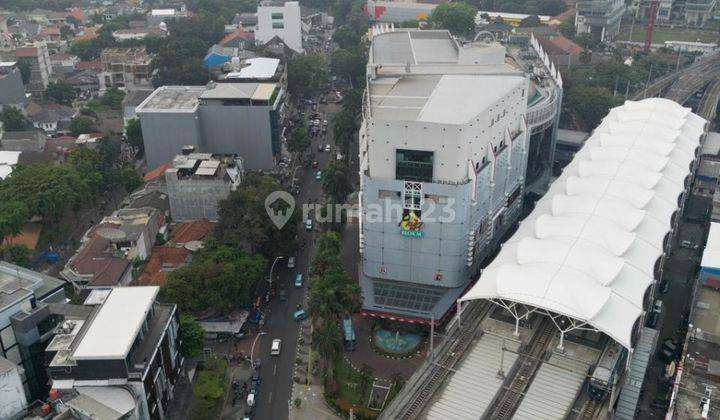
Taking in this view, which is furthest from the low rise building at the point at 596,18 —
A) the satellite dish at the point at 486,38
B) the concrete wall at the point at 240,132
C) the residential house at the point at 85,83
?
the residential house at the point at 85,83

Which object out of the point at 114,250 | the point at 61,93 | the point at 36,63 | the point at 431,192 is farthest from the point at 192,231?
the point at 36,63

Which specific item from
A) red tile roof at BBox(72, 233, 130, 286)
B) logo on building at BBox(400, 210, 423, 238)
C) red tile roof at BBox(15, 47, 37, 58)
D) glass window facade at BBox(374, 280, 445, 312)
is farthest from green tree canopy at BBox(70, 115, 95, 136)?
logo on building at BBox(400, 210, 423, 238)

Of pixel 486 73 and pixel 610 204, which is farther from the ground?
pixel 486 73

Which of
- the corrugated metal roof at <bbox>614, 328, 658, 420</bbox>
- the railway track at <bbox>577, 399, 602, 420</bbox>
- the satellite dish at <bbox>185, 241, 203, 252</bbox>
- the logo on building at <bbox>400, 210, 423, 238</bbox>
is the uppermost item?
the logo on building at <bbox>400, 210, 423, 238</bbox>

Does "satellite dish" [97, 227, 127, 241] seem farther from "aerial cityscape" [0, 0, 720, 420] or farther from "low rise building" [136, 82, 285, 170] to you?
"low rise building" [136, 82, 285, 170]

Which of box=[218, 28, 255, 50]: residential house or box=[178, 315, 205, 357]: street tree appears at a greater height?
box=[218, 28, 255, 50]: residential house

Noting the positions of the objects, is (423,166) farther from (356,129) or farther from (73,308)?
(356,129)

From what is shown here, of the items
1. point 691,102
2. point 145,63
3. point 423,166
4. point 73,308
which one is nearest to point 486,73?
point 423,166
